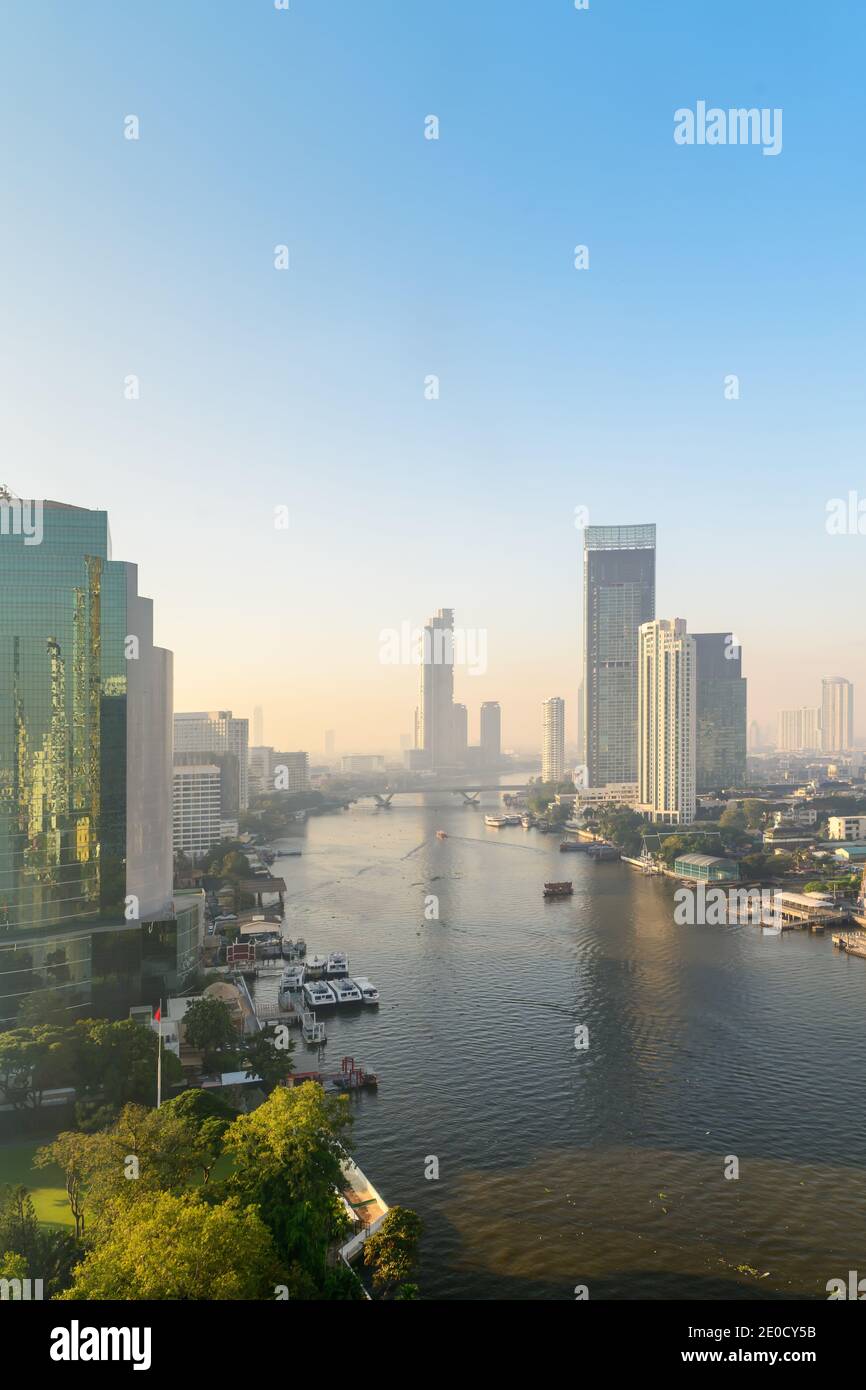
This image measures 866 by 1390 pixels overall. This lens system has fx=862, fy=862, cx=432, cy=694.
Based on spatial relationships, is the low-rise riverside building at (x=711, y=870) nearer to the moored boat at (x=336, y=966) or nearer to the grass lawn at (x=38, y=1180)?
the moored boat at (x=336, y=966)

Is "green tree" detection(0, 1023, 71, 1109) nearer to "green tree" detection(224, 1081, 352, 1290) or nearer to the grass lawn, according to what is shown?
the grass lawn

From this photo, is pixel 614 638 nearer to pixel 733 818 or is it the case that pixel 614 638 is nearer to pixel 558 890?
pixel 733 818

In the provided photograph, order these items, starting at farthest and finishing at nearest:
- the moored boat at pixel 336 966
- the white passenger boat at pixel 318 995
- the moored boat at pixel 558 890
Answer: the moored boat at pixel 558 890 < the moored boat at pixel 336 966 < the white passenger boat at pixel 318 995

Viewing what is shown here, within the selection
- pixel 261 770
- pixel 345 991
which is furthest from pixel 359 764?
pixel 345 991

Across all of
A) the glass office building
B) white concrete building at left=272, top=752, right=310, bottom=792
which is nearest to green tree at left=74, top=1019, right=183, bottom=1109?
the glass office building

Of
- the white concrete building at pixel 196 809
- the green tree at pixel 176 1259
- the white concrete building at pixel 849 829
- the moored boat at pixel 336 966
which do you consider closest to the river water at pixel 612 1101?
the moored boat at pixel 336 966

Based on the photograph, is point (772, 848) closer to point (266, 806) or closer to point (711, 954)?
point (711, 954)

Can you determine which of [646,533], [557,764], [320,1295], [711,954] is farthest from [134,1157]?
[557,764]
